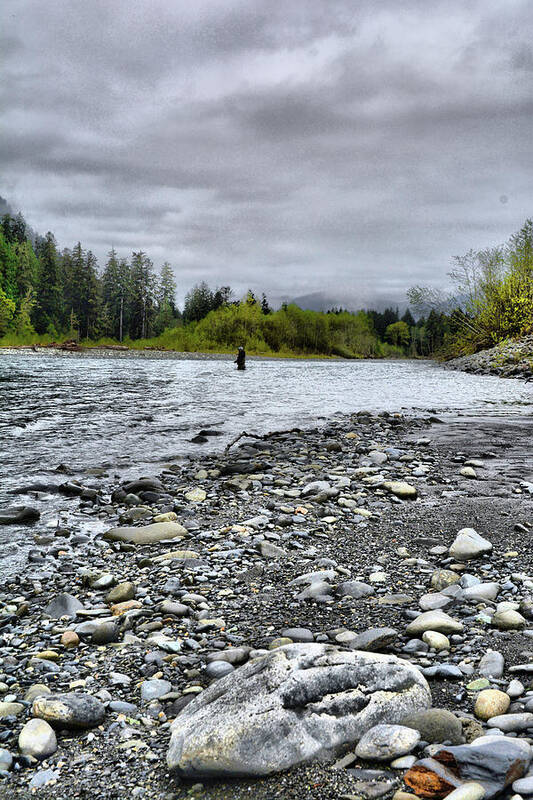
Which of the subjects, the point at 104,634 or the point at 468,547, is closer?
the point at 104,634

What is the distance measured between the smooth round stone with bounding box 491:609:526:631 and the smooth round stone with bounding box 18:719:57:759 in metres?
2.40

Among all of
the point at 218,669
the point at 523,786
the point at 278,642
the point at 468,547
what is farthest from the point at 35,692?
the point at 468,547

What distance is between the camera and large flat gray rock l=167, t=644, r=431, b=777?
2.15 meters

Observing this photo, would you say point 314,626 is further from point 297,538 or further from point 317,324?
point 317,324

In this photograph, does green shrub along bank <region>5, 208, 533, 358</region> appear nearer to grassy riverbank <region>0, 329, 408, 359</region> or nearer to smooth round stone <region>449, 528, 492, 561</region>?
grassy riverbank <region>0, 329, 408, 359</region>

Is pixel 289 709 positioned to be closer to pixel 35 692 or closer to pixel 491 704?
pixel 491 704

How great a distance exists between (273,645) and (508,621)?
1354mm

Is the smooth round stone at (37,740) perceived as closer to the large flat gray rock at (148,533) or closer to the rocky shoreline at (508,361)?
the large flat gray rock at (148,533)

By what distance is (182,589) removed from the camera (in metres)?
4.06

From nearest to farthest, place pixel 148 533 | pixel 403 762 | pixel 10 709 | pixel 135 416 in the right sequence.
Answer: pixel 403 762 < pixel 10 709 < pixel 148 533 < pixel 135 416

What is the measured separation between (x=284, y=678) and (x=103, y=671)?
115cm

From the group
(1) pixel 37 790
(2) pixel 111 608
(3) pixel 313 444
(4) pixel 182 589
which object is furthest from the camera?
(3) pixel 313 444

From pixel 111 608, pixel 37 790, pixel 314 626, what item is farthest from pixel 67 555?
pixel 37 790

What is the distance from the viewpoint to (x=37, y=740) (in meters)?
2.38
